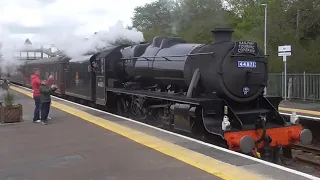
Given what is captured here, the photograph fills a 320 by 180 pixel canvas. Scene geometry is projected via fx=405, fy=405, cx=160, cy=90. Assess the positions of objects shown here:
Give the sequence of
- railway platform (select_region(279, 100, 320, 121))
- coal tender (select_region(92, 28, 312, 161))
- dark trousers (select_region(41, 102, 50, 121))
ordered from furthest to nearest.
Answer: railway platform (select_region(279, 100, 320, 121))
dark trousers (select_region(41, 102, 50, 121))
coal tender (select_region(92, 28, 312, 161))

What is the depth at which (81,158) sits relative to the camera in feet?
23.4

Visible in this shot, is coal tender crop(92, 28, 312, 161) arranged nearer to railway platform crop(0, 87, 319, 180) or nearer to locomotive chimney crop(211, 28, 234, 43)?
locomotive chimney crop(211, 28, 234, 43)

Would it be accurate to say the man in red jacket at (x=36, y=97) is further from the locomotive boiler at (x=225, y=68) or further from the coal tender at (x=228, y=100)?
the locomotive boiler at (x=225, y=68)

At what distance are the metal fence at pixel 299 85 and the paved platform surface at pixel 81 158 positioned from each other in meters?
16.1

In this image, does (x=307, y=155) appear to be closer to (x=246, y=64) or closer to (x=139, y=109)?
(x=246, y=64)

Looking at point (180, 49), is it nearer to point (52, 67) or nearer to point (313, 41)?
point (52, 67)

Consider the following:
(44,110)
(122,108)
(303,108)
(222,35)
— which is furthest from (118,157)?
(303,108)

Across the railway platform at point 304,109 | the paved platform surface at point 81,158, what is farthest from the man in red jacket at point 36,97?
the railway platform at point 304,109

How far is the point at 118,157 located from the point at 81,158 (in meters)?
0.65

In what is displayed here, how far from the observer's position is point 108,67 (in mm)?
14367

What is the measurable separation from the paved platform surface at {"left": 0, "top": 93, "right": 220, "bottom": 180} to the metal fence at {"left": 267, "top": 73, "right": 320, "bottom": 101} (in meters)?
16.1

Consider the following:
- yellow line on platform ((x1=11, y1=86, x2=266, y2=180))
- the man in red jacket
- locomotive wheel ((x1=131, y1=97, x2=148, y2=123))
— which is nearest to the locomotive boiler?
yellow line on platform ((x1=11, y1=86, x2=266, y2=180))

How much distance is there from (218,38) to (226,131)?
7.16 feet

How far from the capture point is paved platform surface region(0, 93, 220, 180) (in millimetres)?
5988
